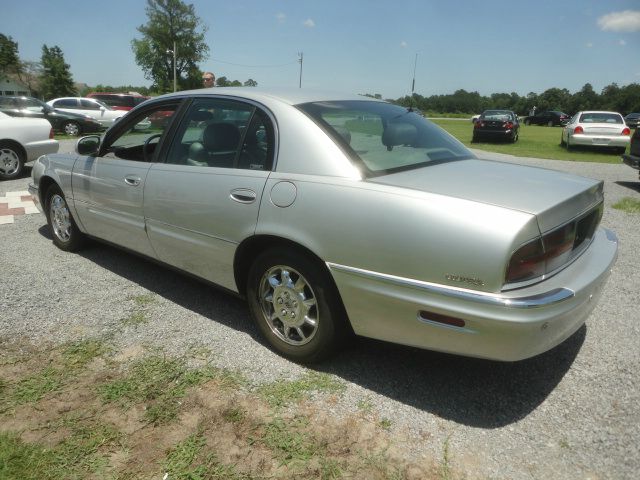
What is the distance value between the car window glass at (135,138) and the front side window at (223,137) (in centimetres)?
42

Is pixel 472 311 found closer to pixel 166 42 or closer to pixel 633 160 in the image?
pixel 633 160

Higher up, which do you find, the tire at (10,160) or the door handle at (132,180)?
the door handle at (132,180)

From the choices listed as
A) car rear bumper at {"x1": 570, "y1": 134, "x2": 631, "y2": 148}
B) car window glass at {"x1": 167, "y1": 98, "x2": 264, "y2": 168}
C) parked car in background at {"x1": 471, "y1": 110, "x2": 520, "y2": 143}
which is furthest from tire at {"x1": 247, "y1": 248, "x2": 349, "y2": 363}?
parked car in background at {"x1": 471, "y1": 110, "x2": 520, "y2": 143}

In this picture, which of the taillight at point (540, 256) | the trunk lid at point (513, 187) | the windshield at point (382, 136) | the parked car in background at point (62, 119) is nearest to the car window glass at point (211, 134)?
the windshield at point (382, 136)

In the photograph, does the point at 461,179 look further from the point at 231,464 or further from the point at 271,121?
the point at 231,464

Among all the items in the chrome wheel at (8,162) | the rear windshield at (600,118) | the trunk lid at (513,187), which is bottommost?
the chrome wheel at (8,162)

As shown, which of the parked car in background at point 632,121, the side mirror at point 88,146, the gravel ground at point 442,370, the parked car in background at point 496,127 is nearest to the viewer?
the gravel ground at point 442,370

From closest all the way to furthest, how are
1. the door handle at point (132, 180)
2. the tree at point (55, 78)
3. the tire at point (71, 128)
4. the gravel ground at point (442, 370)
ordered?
the gravel ground at point (442, 370) < the door handle at point (132, 180) < the tire at point (71, 128) < the tree at point (55, 78)

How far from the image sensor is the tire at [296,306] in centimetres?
260

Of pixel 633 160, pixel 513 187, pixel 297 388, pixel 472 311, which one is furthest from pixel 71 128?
pixel 472 311

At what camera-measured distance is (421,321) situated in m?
2.26

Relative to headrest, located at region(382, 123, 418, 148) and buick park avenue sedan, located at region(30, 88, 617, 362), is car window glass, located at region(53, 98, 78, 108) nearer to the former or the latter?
buick park avenue sedan, located at region(30, 88, 617, 362)

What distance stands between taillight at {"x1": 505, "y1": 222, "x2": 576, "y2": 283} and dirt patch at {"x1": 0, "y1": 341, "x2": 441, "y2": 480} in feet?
3.00

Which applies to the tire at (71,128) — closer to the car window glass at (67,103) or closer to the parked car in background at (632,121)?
the car window glass at (67,103)
